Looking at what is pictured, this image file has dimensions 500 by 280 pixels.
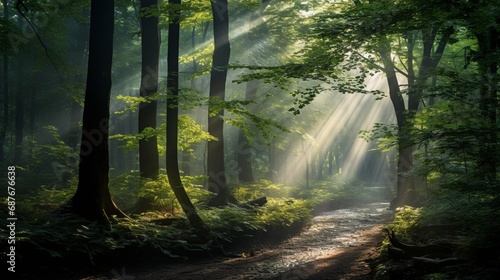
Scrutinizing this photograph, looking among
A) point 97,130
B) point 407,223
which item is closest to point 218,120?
point 97,130

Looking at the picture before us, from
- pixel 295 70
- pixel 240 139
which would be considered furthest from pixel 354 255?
pixel 240 139

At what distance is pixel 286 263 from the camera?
10180 mm

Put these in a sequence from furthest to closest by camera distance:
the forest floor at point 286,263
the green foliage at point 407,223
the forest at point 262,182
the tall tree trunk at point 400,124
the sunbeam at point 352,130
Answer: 1. the sunbeam at point 352,130
2. the tall tree trunk at point 400,124
3. the green foliage at point 407,223
4. the forest floor at point 286,263
5. the forest at point 262,182

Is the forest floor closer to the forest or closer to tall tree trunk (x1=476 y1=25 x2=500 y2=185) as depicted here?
the forest

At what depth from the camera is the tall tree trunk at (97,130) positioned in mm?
9844

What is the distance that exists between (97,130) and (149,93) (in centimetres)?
367

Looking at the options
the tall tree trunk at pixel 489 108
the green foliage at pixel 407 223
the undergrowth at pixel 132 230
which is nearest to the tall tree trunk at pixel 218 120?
the undergrowth at pixel 132 230

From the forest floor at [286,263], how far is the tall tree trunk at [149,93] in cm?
426

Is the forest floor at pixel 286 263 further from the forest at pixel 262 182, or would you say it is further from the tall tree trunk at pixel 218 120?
the tall tree trunk at pixel 218 120

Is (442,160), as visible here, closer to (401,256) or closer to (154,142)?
(401,256)

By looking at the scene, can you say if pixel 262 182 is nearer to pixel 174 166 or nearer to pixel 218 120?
pixel 218 120

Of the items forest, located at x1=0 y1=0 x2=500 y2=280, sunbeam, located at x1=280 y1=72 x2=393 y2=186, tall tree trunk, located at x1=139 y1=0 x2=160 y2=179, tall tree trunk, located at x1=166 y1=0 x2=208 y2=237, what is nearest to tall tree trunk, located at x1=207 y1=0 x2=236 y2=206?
forest, located at x1=0 y1=0 x2=500 y2=280

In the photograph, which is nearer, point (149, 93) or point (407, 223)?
point (407, 223)

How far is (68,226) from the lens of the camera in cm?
898
